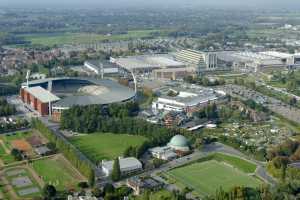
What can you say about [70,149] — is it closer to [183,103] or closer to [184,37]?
[183,103]

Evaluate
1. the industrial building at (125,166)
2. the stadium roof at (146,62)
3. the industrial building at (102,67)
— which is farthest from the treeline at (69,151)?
the stadium roof at (146,62)

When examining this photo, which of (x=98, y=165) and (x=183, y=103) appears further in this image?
(x=183, y=103)

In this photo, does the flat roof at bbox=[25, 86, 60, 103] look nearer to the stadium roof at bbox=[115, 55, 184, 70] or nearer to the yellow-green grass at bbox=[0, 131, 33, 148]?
the yellow-green grass at bbox=[0, 131, 33, 148]

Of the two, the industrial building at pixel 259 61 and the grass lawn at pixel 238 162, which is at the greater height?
the industrial building at pixel 259 61

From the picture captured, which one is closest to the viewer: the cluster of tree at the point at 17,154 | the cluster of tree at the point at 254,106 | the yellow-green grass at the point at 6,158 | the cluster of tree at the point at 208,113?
the yellow-green grass at the point at 6,158

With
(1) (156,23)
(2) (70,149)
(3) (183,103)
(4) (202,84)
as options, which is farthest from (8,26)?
(2) (70,149)

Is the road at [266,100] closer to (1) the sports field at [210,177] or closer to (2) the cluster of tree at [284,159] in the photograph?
(2) the cluster of tree at [284,159]
